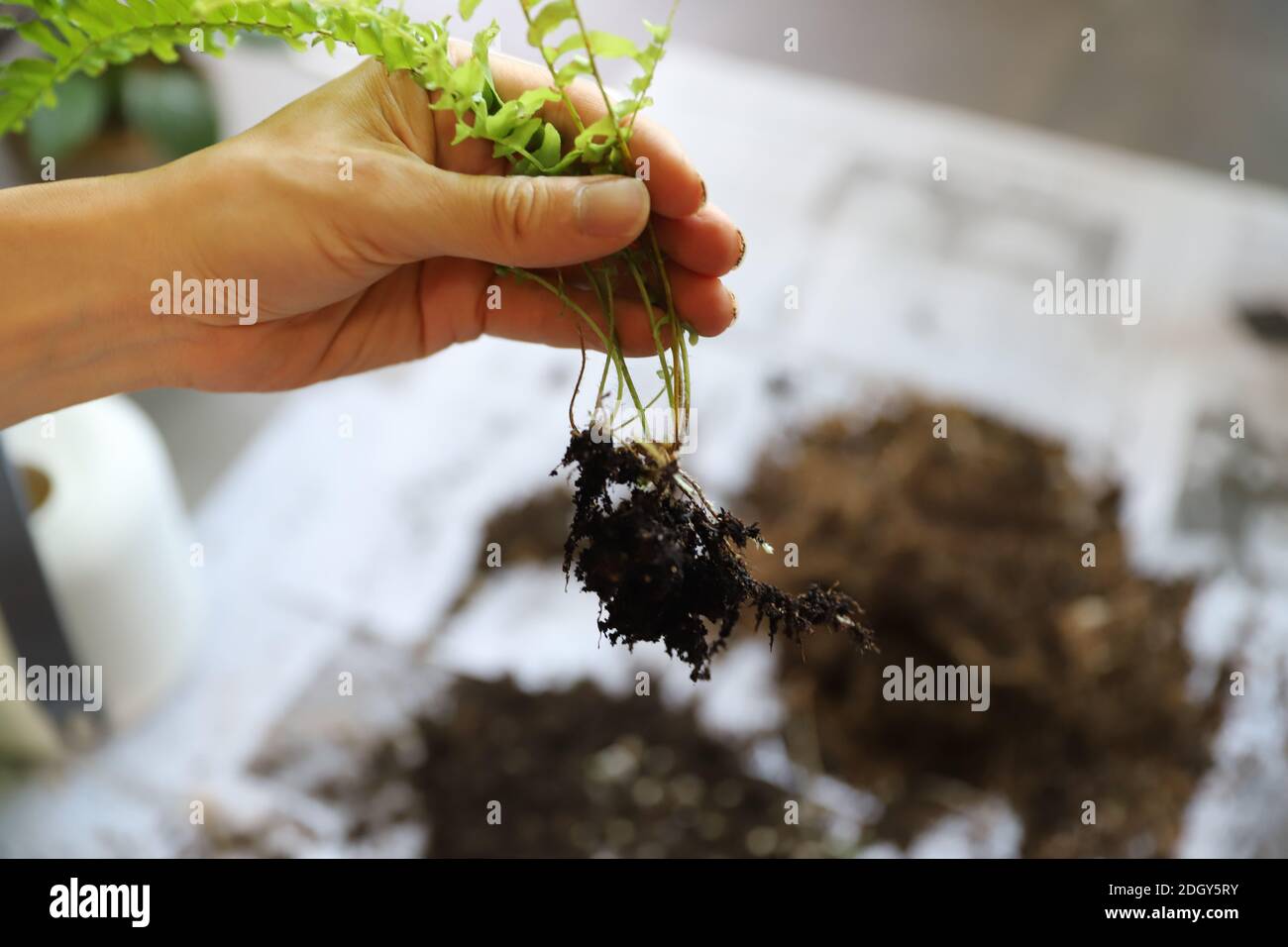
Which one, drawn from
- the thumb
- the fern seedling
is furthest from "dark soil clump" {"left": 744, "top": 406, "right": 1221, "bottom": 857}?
the thumb

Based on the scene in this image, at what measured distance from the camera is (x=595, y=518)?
28.1 inches

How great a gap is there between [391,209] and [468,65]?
0.11 m

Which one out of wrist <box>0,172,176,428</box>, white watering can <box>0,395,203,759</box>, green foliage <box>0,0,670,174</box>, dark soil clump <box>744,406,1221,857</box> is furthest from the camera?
dark soil clump <box>744,406,1221,857</box>

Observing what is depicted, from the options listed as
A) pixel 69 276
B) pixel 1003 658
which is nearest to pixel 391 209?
pixel 69 276

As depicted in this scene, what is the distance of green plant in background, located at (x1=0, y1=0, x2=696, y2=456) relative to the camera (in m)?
0.64

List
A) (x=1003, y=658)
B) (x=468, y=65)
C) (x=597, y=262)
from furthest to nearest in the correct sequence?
(x=1003, y=658) < (x=597, y=262) < (x=468, y=65)

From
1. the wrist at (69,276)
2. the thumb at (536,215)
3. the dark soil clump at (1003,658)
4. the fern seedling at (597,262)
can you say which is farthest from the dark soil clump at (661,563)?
the dark soil clump at (1003,658)

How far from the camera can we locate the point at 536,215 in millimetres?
685

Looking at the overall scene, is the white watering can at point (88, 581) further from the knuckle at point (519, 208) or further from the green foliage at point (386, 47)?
the knuckle at point (519, 208)

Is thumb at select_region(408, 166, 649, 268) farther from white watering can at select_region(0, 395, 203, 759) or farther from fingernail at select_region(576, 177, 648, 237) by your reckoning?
white watering can at select_region(0, 395, 203, 759)

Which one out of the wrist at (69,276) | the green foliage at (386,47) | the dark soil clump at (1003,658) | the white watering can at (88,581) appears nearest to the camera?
the green foliage at (386,47)

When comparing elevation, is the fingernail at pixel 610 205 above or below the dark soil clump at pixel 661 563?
above

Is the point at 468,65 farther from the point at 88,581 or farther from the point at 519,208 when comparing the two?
the point at 88,581

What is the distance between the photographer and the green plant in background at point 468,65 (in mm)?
640
